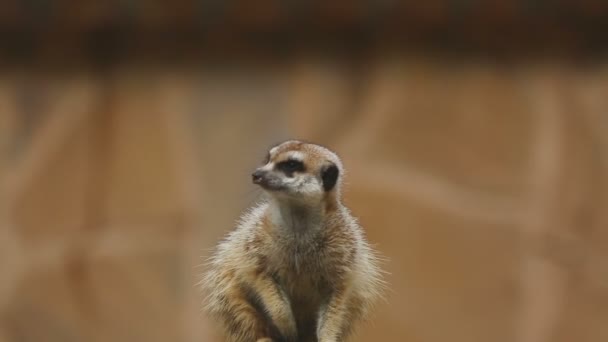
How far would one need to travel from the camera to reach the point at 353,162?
421 centimetres

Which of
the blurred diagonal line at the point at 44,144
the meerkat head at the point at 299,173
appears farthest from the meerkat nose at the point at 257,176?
the blurred diagonal line at the point at 44,144

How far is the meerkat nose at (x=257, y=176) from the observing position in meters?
1.64

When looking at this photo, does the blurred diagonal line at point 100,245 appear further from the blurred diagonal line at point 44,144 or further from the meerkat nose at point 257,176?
the meerkat nose at point 257,176

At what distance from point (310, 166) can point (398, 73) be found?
103 inches

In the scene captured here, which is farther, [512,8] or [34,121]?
[34,121]

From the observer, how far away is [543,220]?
13.9 ft

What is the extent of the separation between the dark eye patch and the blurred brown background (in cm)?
247

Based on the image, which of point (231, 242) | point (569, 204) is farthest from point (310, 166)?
point (569, 204)

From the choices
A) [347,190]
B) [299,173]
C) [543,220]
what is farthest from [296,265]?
[543,220]

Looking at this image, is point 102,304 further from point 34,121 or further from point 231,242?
point 231,242

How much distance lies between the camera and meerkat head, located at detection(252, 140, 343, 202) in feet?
5.53

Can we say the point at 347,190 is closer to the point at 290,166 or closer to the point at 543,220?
the point at 543,220

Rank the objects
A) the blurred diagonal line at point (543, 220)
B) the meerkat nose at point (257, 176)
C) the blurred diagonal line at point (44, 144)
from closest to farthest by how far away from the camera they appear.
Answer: the meerkat nose at point (257, 176)
the blurred diagonal line at point (543, 220)
the blurred diagonal line at point (44, 144)

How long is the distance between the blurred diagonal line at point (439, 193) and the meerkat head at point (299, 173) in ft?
8.17
